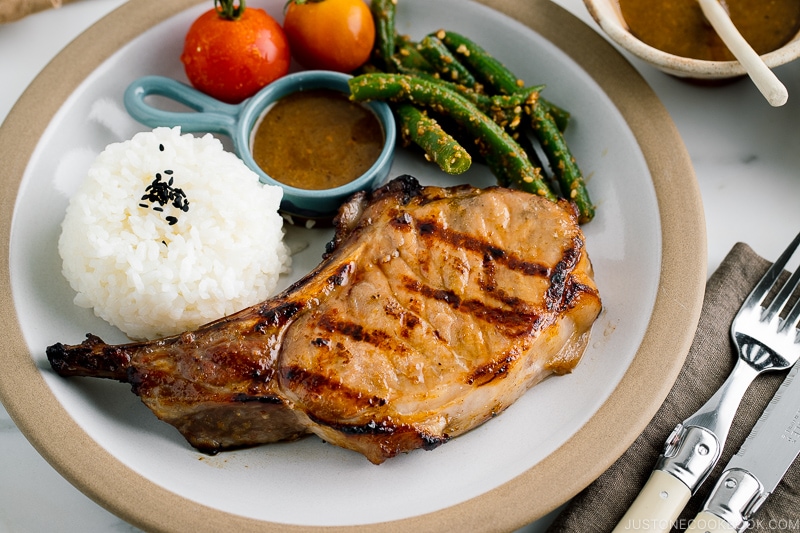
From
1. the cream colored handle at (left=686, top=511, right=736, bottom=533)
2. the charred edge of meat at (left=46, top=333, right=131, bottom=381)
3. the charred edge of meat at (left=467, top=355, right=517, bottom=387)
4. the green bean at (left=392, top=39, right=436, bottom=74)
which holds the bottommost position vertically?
the charred edge of meat at (left=46, top=333, right=131, bottom=381)

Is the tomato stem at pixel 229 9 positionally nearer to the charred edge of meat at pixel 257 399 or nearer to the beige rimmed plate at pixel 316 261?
the beige rimmed plate at pixel 316 261

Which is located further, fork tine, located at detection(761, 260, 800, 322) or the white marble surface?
the white marble surface

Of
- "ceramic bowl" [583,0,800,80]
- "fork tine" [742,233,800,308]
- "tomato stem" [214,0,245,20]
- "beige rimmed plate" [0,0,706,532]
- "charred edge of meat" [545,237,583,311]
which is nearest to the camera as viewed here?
"beige rimmed plate" [0,0,706,532]

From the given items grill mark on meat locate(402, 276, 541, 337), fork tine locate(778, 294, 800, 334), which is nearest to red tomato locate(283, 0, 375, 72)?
grill mark on meat locate(402, 276, 541, 337)

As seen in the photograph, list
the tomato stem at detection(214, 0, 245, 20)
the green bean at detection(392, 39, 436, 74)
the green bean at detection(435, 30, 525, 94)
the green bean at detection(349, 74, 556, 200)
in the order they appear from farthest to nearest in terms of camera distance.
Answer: the green bean at detection(392, 39, 436, 74)
the green bean at detection(435, 30, 525, 94)
the tomato stem at detection(214, 0, 245, 20)
the green bean at detection(349, 74, 556, 200)

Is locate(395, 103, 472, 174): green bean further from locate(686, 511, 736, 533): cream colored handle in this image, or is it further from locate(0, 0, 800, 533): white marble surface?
locate(686, 511, 736, 533): cream colored handle

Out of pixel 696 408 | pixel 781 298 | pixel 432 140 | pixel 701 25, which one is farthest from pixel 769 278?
pixel 432 140

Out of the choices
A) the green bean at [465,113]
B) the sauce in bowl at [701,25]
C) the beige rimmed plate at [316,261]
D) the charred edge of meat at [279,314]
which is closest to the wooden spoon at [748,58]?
the sauce in bowl at [701,25]

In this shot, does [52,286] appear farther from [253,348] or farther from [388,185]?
[388,185]
